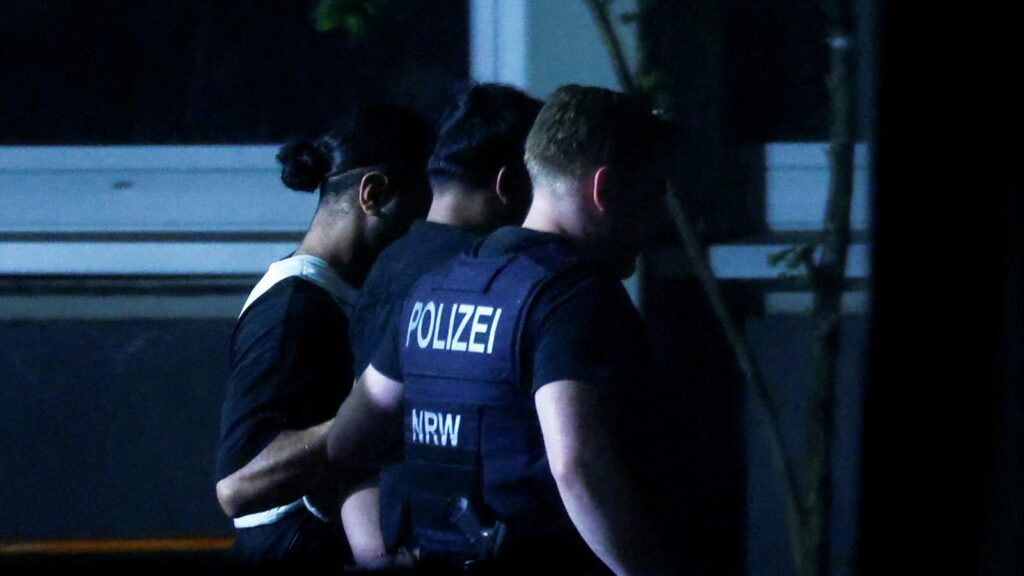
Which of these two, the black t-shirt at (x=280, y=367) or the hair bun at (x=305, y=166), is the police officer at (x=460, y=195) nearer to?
the black t-shirt at (x=280, y=367)

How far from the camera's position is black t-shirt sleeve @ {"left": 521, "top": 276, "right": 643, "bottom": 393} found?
206 centimetres

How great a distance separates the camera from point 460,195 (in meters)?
2.58

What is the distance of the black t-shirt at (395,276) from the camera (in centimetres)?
253

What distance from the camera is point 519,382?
215cm

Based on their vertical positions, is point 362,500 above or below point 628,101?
below

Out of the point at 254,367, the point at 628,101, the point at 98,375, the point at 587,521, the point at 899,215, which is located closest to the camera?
the point at 899,215

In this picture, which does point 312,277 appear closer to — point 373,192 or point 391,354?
point 373,192

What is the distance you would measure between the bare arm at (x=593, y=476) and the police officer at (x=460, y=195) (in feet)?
1.77

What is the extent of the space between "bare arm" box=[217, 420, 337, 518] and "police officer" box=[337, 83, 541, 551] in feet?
0.47

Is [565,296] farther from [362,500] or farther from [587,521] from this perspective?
[362,500]

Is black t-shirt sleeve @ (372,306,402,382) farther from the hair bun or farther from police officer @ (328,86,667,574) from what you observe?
the hair bun

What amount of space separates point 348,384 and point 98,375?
→ 4.13 feet

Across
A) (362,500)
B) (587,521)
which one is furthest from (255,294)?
(587,521)

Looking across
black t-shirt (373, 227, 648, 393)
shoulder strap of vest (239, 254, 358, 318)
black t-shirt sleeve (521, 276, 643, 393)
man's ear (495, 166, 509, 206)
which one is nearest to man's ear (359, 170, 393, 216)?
shoulder strap of vest (239, 254, 358, 318)
